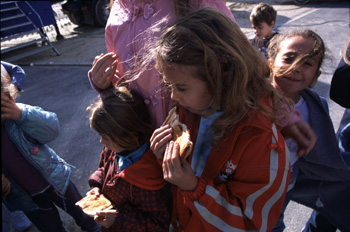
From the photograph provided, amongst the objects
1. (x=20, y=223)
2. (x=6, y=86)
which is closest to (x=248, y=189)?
(x=6, y=86)

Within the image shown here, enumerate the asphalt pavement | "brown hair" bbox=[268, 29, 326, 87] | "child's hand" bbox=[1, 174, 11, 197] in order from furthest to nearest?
the asphalt pavement < "brown hair" bbox=[268, 29, 326, 87] < "child's hand" bbox=[1, 174, 11, 197]

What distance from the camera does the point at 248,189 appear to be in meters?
1.00

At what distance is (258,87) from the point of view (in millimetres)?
1074

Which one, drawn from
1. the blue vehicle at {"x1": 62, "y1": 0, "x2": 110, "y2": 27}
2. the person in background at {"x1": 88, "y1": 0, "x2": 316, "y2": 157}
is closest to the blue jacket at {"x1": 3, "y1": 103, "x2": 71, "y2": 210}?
the person in background at {"x1": 88, "y1": 0, "x2": 316, "y2": 157}

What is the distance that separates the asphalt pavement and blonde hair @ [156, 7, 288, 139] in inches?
64.4

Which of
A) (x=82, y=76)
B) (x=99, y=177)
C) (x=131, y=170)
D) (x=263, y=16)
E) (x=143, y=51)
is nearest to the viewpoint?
(x=143, y=51)

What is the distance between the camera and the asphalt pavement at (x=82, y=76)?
3.13 metres

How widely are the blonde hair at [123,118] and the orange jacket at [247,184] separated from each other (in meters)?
0.47

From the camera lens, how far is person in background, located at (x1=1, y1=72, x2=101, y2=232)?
1.52 meters

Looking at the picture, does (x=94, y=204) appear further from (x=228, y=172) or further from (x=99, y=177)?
(x=228, y=172)

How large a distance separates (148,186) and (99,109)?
50 cm

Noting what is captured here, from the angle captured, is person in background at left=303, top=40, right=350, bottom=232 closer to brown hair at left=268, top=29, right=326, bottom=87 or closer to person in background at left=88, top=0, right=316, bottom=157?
brown hair at left=268, top=29, right=326, bottom=87

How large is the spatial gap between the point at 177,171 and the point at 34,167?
1157 mm

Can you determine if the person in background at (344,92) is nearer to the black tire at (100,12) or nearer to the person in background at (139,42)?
the person in background at (139,42)
